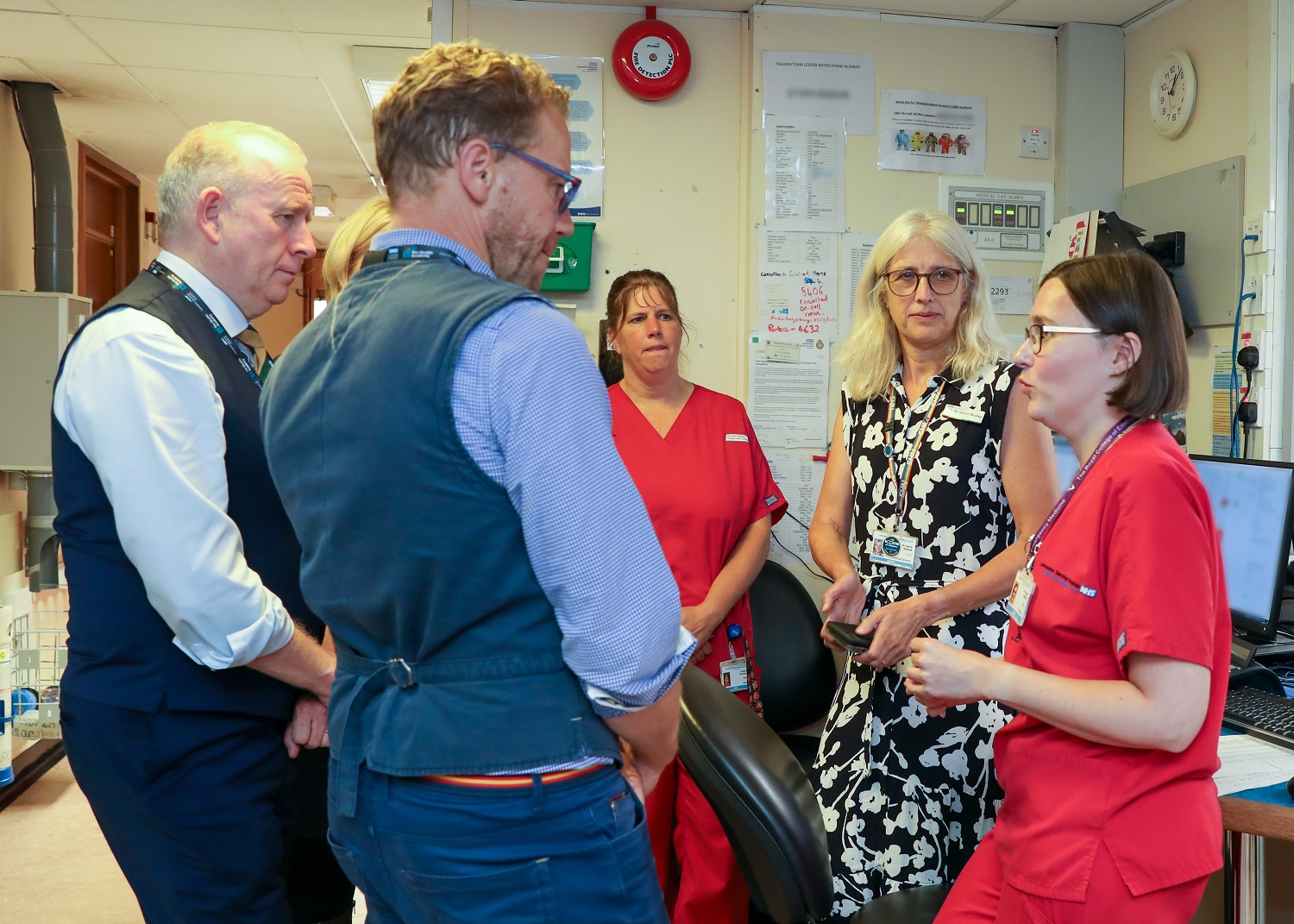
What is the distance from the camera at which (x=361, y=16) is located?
4.02m

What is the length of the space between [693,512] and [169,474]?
57.1 inches

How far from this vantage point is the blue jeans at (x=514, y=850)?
0.91m

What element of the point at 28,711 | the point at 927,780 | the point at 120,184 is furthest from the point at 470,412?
the point at 120,184

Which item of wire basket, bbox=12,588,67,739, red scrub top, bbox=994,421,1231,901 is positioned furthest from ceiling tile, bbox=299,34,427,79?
red scrub top, bbox=994,421,1231,901

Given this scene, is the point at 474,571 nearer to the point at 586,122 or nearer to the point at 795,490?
the point at 795,490

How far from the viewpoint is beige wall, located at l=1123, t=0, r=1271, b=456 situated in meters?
2.84

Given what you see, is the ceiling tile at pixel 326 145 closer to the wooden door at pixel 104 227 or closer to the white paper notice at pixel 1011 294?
the wooden door at pixel 104 227

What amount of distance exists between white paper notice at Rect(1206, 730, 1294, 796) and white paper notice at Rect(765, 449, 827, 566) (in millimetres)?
1544

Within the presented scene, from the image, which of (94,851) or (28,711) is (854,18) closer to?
(94,851)

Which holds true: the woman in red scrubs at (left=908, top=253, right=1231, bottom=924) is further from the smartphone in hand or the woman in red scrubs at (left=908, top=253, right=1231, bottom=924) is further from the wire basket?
the wire basket

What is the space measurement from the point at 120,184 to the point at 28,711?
4.74m

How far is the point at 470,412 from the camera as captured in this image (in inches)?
34.3

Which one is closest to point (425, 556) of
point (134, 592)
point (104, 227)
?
point (134, 592)

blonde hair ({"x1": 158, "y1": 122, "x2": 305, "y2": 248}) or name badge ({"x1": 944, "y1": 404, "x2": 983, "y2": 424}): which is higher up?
blonde hair ({"x1": 158, "y1": 122, "x2": 305, "y2": 248})
